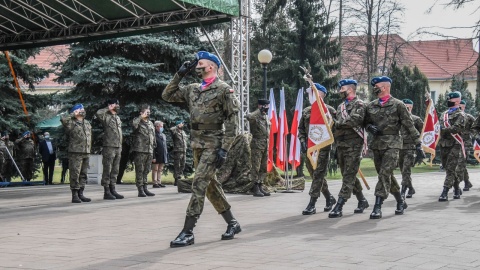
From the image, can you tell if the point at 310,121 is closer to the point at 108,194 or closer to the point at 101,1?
the point at 108,194

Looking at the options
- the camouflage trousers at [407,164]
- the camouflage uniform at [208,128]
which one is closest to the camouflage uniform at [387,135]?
the camouflage trousers at [407,164]

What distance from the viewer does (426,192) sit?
55.4 feet

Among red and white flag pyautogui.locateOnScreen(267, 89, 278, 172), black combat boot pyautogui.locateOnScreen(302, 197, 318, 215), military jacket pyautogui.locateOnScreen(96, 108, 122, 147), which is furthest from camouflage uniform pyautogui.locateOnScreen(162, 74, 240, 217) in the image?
red and white flag pyautogui.locateOnScreen(267, 89, 278, 172)

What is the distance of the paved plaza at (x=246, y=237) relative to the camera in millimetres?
6938

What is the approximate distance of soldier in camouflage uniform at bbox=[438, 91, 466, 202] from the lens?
46.8 feet

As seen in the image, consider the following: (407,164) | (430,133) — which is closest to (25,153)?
(430,133)

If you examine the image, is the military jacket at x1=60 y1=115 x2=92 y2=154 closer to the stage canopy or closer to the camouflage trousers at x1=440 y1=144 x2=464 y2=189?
the stage canopy

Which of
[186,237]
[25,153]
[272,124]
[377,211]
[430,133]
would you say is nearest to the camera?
[186,237]

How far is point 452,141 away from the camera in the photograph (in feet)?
47.4

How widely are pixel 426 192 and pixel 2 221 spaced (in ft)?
32.5

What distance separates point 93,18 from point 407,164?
9.62 meters

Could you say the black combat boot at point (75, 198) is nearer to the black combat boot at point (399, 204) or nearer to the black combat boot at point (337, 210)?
the black combat boot at point (337, 210)

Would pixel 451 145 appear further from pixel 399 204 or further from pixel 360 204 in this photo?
pixel 360 204

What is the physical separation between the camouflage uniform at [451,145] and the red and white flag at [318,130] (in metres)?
3.46
